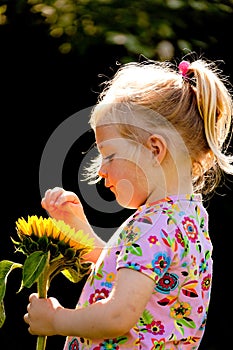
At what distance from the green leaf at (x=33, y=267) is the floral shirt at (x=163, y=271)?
5.5 inches

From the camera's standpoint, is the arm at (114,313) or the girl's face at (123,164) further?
the girl's face at (123,164)

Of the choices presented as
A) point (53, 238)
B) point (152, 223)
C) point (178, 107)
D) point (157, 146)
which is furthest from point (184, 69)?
point (53, 238)

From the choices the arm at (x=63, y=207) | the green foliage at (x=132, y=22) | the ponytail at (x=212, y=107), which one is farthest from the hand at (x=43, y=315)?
the green foliage at (x=132, y=22)

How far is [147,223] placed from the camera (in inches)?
75.9

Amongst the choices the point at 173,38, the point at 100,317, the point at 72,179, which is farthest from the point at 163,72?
the point at 72,179

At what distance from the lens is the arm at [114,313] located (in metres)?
1.84

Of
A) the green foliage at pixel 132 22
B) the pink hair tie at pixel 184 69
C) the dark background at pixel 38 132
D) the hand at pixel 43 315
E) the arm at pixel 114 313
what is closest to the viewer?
the arm at pixel 114 313

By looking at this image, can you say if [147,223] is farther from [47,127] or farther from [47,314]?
[47,127]

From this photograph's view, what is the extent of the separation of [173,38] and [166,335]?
167cm

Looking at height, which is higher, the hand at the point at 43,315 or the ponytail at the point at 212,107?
the ponytail at the point at 212,107

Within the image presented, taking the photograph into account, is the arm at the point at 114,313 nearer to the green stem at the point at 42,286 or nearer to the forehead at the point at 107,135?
the green stem at the point at 42,286

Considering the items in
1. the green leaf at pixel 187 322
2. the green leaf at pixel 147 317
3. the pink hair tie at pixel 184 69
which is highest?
the pink hair tie at pixel 184 69

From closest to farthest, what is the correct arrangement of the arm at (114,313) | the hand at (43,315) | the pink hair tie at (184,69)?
the arm at (114,313) < the hand at (43,315) < the pink hair tie at (184,69)

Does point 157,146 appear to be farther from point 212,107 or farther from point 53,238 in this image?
point 53,238
